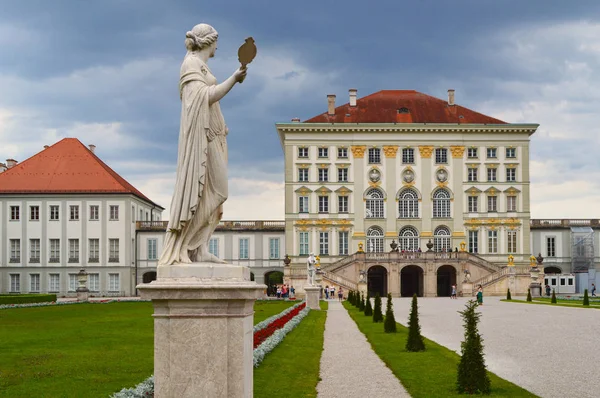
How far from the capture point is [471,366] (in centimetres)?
1170

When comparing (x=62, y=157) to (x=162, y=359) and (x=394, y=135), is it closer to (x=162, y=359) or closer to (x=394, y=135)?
(x=394, y=135)

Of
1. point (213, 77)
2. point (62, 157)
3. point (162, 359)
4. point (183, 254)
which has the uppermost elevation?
point (62, 157)

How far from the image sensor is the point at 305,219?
2571 inches

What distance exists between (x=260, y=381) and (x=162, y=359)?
5.79 meters

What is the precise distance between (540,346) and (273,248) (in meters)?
49.3

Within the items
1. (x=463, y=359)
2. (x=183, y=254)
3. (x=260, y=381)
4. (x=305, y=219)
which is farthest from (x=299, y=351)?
(x=305, y=219)

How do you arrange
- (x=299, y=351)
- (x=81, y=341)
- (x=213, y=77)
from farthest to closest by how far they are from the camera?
1. (x=81, y=341)
2. (x=299, y=351)
3. (x=213, y=77)

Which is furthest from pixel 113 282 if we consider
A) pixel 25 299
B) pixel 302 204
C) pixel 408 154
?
pixel 408 154

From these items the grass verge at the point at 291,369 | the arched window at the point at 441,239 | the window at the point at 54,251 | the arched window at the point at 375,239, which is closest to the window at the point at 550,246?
the arched window at the point at 441,239

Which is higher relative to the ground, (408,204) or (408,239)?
(408,204)

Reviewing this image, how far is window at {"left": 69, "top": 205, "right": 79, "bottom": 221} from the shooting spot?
62.7m

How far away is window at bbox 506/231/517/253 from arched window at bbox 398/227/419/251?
24.1ft

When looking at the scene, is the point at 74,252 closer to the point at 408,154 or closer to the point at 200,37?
the point at 408,154

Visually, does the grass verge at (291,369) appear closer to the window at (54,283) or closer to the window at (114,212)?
the window at (114,212)
